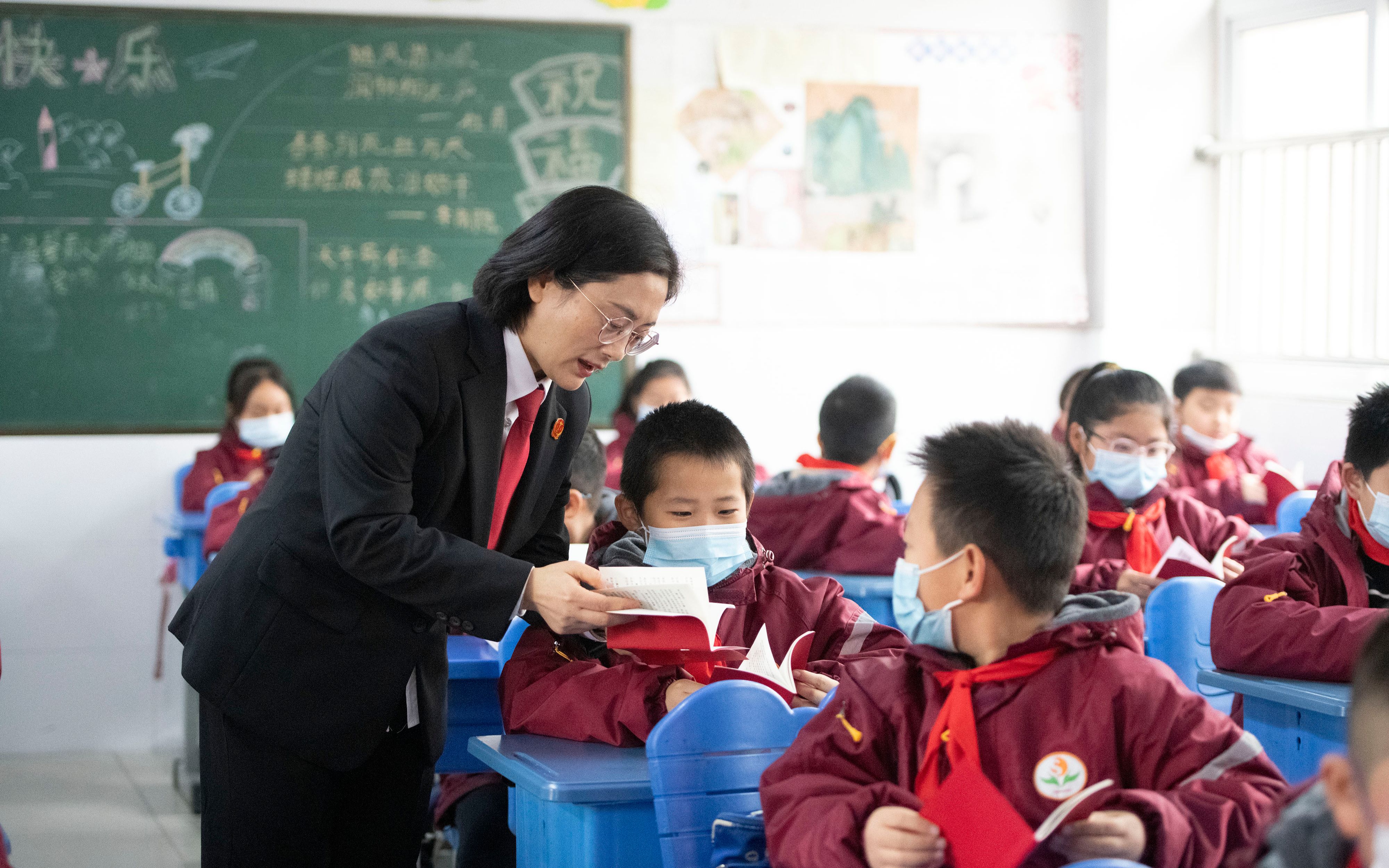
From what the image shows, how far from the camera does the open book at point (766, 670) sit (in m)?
1.85

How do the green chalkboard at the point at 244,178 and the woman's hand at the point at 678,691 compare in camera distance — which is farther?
the green chalkboard at the point at 244,178

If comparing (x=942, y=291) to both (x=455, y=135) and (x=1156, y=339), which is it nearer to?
(x=1156, y=339)

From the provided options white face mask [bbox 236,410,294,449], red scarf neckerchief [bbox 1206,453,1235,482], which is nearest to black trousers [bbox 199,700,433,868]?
white face mask [bbox 236,410,294,449]

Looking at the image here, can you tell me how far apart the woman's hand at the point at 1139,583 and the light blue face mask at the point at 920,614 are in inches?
59.6

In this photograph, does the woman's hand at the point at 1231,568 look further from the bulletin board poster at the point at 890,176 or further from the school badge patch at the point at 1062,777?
the bulletin board poster at the point at 890,176

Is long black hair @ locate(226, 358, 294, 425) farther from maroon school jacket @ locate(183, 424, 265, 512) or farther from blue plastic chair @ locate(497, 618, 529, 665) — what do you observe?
blue plastic chair @ locate(497, 618, 529, 665)

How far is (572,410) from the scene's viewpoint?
203cm

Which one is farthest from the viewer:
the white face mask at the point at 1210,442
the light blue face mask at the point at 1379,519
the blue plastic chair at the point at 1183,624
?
the white face mask at the point at 1210,442

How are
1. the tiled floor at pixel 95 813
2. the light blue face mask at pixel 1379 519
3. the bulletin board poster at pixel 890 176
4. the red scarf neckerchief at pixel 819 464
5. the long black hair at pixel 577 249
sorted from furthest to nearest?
the bulletin board poster at pixel 890 176, the red scarf neckerchief at pixel 819 464, the tiled floor at pixel 95 813, the light blue face mask at pixel 1379 519, the long black hair at pixel 577 249

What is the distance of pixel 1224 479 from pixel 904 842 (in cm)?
346

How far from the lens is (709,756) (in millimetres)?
1632

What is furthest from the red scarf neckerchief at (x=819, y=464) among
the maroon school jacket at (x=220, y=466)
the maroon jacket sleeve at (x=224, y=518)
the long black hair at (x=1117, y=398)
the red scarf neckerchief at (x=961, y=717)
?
the red scarf neckerchief at (x=961, y=717)

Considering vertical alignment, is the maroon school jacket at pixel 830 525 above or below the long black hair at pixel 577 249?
below

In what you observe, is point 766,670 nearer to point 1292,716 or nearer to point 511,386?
point 511,386
